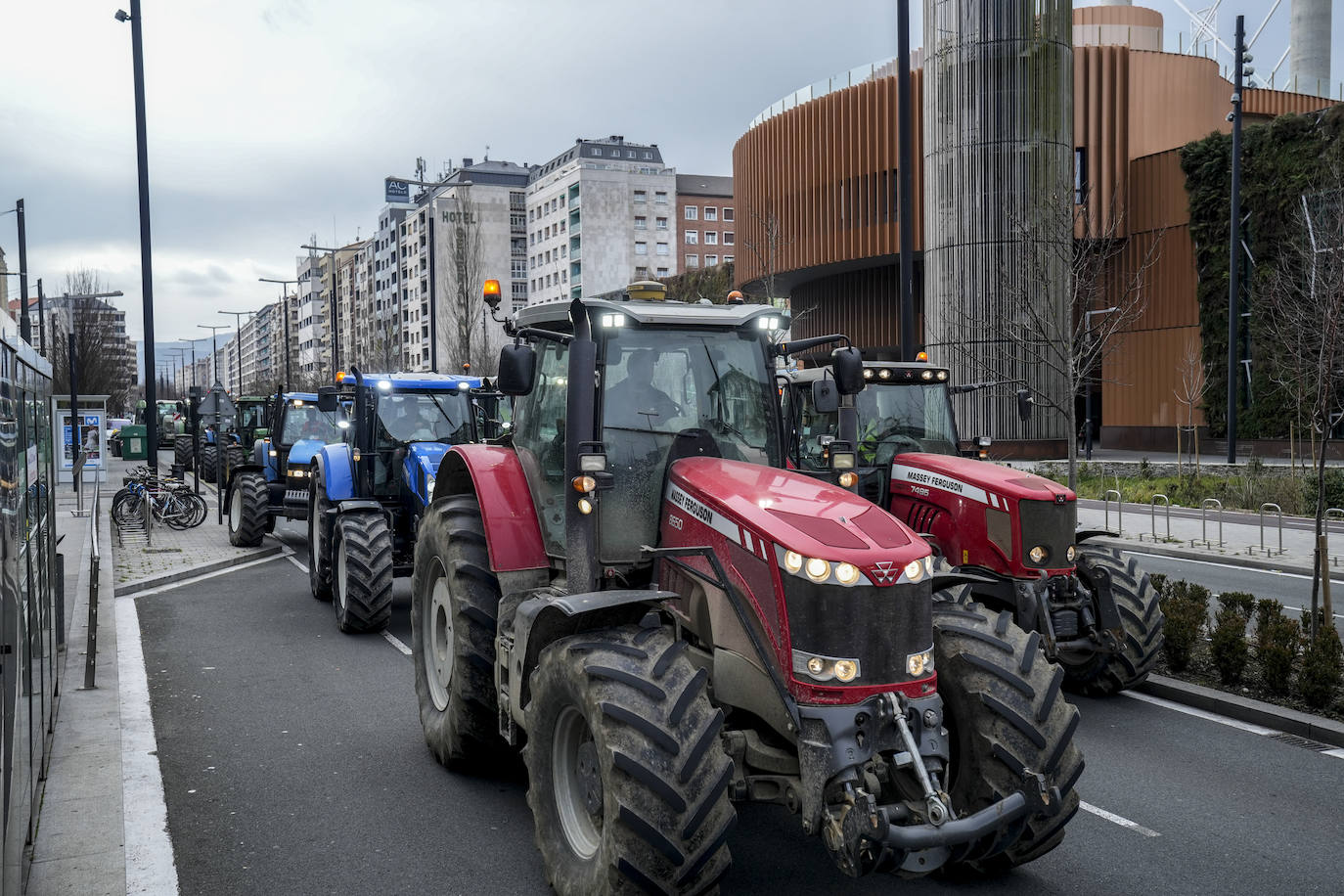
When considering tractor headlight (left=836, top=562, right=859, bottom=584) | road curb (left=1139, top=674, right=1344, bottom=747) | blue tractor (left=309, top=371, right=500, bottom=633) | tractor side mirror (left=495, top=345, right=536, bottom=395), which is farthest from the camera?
blue tractor (left=309, top=371, right=500, bottom=633)

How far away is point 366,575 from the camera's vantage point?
1083cm

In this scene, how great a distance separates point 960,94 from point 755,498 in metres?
30.7

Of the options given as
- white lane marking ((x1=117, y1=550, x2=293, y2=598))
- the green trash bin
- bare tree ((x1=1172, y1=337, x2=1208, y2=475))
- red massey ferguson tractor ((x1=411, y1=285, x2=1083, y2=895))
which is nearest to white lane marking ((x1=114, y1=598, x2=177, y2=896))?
red massey ferguson tractor ((x1=411, y1=285, x2=1083, y2=895))

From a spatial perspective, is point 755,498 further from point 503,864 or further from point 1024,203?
point 1024,203

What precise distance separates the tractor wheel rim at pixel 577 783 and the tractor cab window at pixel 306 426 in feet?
47.2

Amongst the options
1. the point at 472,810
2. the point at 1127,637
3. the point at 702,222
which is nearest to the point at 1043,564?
the point at 1127,637

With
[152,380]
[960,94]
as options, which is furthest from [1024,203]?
[152,380]

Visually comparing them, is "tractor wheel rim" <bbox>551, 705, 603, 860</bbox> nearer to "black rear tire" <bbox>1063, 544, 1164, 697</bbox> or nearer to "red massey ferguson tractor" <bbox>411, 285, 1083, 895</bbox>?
"red massey ferguson tractor" <bbox>411, 285, 1083, 895</bbox>

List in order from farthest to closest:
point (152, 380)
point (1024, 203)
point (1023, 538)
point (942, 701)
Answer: point (1024, 203)
point (152, 380)
point (1023, 538)
point (942, 701)

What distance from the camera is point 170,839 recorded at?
5766mm

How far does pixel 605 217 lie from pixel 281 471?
275ft

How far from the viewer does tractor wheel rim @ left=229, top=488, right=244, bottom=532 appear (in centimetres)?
1786

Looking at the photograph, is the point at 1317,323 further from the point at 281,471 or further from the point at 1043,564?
the point at 281,471

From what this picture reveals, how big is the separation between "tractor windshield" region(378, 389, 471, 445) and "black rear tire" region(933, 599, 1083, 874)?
8.70 metres
